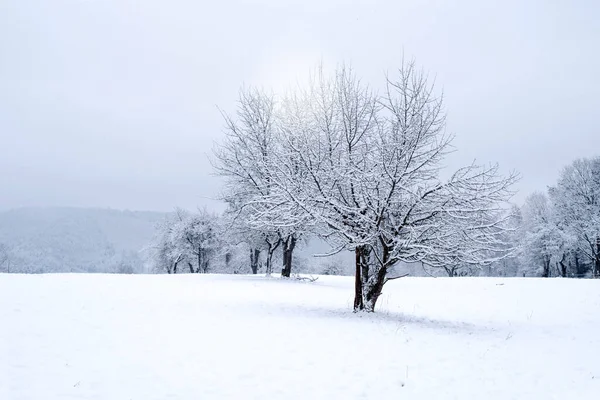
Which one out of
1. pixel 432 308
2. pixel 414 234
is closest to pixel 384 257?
pixel 414 234

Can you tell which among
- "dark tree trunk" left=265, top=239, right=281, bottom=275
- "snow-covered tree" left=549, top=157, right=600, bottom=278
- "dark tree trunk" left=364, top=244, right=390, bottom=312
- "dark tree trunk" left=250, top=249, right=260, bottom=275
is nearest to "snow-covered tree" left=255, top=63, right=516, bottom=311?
"dark tree trunk" left=364, top=244, right=390, bottom=312

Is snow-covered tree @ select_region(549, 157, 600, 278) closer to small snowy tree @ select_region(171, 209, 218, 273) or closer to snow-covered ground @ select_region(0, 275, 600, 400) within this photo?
snow-covered ground @ select_region(0, 275, 600, 400)

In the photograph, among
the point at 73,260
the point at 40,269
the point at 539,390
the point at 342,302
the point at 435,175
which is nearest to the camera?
the point at 539,390

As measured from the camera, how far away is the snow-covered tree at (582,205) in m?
37.3

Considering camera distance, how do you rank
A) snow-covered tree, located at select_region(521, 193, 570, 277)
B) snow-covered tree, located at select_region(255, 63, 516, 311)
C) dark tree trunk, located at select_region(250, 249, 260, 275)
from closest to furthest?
snow-covered tree, located at select_region(255, 63, 516, 311)
snow-covered tree, located at select_region(521, 193, 570, 277)
dark tree trunk, located at select_region(250, 249, 260, 275)

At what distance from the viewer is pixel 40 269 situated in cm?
9988

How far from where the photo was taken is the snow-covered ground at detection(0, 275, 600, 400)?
647cm

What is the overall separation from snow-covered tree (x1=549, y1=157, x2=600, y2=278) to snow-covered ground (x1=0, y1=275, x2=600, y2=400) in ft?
93.4

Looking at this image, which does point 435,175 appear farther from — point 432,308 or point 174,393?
point 174,393

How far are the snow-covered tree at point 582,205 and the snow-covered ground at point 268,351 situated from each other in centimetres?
2846

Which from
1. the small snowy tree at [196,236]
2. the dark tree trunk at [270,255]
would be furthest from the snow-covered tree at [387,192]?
the small snowy tree at [196,236]

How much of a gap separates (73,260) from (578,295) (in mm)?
145667

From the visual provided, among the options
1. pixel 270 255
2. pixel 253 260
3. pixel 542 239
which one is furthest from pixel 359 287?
pixel 542 239

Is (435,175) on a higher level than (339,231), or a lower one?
higher
